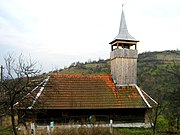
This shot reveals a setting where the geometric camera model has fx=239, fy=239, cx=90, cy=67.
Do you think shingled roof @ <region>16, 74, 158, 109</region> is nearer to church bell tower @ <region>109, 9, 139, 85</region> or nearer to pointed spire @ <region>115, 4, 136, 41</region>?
church bell tower @ <region>109, 9, 139, 85</region>

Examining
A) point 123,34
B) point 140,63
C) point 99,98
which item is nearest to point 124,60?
point 123,34

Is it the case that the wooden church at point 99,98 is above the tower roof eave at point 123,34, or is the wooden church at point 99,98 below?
below

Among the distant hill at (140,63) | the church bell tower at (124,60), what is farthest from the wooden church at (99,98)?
the distant hill at (140,63)

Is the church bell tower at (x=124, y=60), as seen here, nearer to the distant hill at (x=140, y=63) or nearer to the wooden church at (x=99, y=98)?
the wooden church at (x=99, y=98)

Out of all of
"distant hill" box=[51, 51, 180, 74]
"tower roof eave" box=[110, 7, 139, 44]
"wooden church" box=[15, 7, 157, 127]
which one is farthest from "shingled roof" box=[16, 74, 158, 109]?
"distant hill" box=[51, 51, 180, 74]

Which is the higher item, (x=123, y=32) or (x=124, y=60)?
(x=123, y=32)

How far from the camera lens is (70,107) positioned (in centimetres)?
1820

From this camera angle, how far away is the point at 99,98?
1927cm

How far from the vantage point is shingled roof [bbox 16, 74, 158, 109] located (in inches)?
728

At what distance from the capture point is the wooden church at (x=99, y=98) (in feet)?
59.8

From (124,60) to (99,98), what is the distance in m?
4.60

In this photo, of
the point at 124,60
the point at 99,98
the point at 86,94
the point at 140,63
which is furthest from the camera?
the point at 140,63

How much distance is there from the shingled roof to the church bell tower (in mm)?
775

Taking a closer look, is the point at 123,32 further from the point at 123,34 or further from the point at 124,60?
the point at 124,60
